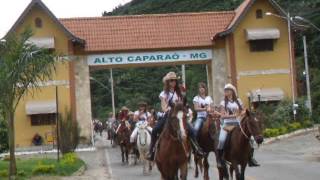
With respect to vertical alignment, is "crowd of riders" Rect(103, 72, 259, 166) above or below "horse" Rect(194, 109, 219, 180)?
above

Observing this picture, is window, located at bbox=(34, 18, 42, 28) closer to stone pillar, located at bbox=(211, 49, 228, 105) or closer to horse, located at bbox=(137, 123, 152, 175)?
stone pillar, located at bbox=(211, 49, 228, 105)

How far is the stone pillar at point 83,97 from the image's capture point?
47.9 metres

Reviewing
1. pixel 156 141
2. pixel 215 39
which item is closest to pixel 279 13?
pixel 215 39

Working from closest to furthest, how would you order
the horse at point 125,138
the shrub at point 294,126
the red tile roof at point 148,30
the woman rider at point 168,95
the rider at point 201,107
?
the woman rider at point 168,95 < the rider at point 201,107 < the horse at point 125,138 < the shrub at point 294,126 < the red tile roof at point 148,30

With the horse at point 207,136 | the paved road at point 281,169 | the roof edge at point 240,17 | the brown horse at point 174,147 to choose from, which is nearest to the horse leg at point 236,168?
the brown horse at point 174,147

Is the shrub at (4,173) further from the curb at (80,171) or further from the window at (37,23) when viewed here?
the window at (37,23)

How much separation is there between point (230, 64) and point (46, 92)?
12.5m

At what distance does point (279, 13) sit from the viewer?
4897cm

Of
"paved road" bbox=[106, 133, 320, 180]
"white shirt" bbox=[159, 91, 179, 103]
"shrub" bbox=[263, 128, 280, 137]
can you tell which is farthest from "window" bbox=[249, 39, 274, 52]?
"white shirt" bbox=[159, 91, 179, 103]

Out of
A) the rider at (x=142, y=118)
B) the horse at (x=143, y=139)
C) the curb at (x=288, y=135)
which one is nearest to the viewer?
the horse at (x=143, y=139)

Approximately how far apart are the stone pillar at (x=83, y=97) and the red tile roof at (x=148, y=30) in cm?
129

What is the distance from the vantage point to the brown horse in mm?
13336

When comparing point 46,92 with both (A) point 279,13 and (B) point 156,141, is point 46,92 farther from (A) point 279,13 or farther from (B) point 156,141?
(B) point 156,141

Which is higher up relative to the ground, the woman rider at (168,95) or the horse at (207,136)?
the woman rider at (168,95)
